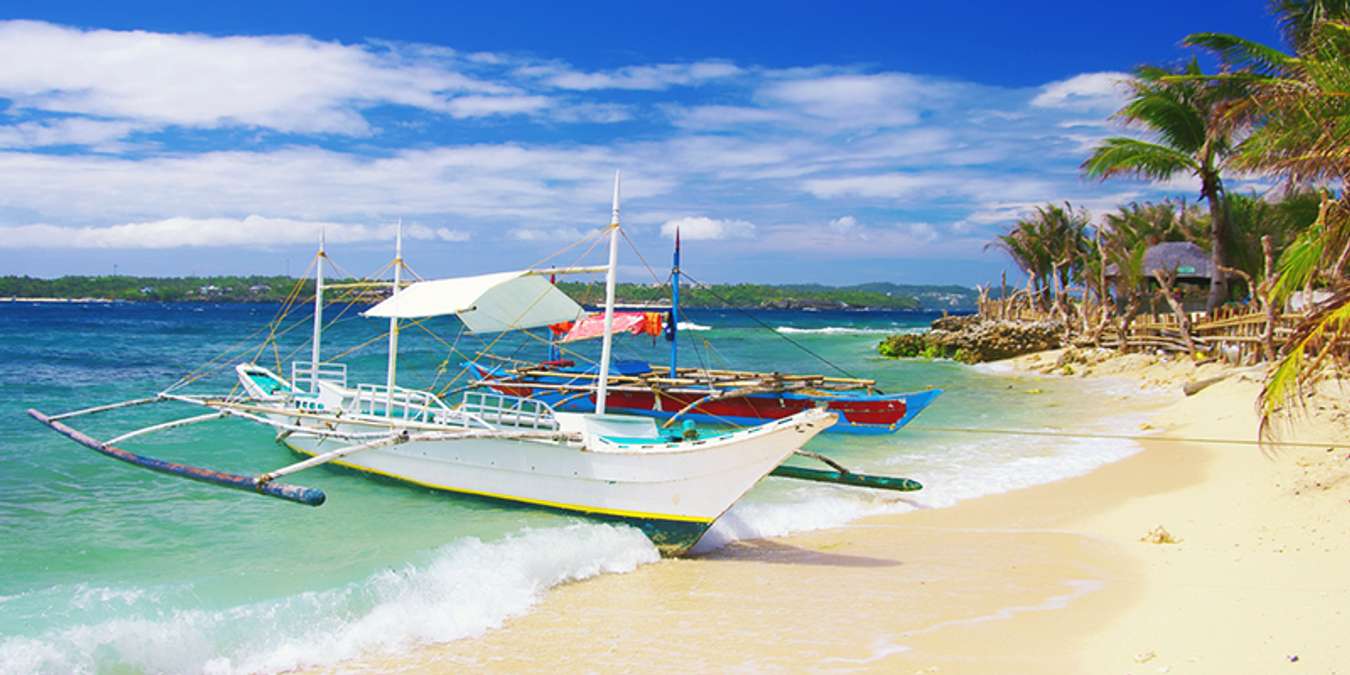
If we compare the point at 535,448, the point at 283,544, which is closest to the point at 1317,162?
the point at 535,448

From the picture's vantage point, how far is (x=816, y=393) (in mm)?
18766

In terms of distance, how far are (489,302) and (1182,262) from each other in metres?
29.0

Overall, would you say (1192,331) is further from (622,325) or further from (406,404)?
(406,404)

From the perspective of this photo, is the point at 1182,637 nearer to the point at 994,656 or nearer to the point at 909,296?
the point at 994,656

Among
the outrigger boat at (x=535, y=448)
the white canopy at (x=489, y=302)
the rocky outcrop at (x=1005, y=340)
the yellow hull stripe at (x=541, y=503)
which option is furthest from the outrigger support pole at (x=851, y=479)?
the rocky outcrop at (x=1005, y=340)

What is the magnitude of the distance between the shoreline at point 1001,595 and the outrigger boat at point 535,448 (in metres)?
0.74

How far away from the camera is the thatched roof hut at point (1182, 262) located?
33.1m

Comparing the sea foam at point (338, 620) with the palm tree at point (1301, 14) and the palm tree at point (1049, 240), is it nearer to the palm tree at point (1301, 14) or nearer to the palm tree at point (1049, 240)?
the palm tree at point (1301, 14)

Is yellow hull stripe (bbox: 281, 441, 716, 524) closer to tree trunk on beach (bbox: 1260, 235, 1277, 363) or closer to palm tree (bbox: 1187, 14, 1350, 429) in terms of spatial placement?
palm tree (bbox: 1187, 14, 1350, 429)

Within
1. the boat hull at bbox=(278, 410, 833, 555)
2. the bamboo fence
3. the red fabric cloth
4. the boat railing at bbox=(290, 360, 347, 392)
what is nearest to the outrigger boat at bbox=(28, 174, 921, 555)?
the boat hull at bbox=(278, 410, 833, 555)

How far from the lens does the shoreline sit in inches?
271

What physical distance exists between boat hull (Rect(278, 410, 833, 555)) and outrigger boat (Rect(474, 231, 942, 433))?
544 centimetres

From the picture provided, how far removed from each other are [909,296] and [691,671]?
199395 mm

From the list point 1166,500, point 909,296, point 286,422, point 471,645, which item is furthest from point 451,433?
point 909,296
